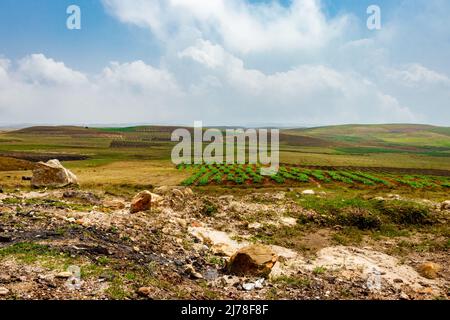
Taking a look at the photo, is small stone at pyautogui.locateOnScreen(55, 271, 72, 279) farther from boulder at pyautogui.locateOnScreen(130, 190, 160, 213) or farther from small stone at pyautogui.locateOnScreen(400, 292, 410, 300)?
Result: small stone at pyautogui.locateOnScreen(400, 292, 410, 300)

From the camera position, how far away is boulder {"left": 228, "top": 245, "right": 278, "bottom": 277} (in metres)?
10.9

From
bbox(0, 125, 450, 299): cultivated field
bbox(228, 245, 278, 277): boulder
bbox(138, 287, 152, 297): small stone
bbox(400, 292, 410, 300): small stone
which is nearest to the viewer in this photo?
bbox(138, 287, 152, 297): small stone

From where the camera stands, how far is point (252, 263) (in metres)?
11.0

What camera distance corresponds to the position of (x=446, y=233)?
1692cm

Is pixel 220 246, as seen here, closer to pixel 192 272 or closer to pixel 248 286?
pixel 192 272

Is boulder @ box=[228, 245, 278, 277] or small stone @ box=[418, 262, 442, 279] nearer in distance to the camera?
boulder @ box=[228, 245, 278, 277]

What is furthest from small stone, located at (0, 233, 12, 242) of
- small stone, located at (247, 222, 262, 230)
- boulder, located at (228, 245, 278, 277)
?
small stone, located at (247, 222, 262, 230)

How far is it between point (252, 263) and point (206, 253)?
277cm

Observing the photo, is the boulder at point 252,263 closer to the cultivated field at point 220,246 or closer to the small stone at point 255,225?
the cultivated field at point 220,246

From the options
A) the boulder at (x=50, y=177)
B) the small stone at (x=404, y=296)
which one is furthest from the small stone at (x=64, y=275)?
the boulder at (x=50, y=177)

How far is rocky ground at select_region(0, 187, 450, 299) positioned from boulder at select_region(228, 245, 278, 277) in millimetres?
33

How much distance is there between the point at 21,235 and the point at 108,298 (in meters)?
5.56

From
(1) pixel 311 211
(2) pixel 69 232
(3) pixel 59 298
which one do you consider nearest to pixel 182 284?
(3) pixel 59 298
